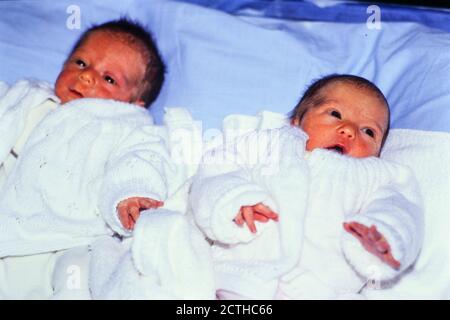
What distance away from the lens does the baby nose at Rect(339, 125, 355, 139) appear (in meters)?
1.48

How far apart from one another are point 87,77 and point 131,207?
383 mm

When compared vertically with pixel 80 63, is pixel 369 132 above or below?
below

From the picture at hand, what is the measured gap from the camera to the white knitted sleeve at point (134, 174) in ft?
4.67

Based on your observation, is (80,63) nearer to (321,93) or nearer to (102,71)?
(102,71)

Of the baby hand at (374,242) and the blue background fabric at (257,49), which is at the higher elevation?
the blue background fabric at (257,49)

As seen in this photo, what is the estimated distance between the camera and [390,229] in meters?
1.26

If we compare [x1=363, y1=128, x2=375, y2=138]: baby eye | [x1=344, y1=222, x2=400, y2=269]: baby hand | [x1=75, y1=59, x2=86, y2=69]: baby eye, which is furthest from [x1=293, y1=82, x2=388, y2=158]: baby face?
[x1=75, y1=59, x2=86, y2=69]: baby eye

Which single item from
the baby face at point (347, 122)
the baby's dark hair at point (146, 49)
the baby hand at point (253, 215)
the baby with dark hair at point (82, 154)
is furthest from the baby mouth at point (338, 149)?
the baby's dark hair at point (146, 49)

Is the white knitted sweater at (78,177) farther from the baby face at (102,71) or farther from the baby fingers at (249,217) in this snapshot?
the baby fingers at (249,217)

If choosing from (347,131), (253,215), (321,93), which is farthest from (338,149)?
(253,215)

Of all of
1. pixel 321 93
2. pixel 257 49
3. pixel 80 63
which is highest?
pixel 257 49

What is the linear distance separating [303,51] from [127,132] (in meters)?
0.50

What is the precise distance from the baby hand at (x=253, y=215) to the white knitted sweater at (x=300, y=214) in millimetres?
12

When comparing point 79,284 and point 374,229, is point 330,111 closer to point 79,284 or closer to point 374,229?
point 374,229
